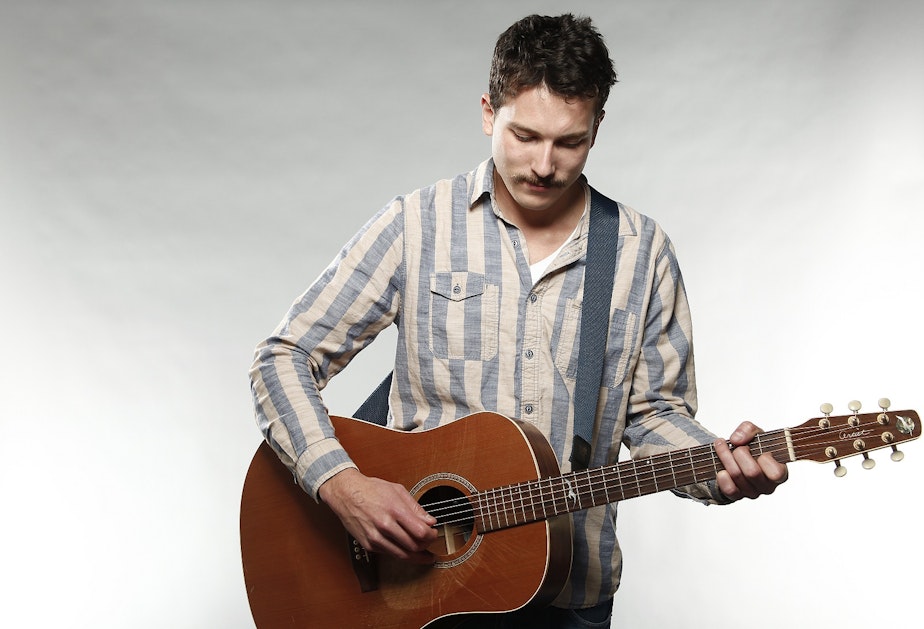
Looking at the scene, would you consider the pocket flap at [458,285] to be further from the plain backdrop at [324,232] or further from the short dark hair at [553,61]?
the plain backdrop at [324,232]

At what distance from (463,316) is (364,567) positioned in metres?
0.60

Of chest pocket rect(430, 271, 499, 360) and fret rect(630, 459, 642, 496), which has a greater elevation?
chest pocket rect(430, 271, 499, 360)

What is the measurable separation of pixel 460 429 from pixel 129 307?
239 cm

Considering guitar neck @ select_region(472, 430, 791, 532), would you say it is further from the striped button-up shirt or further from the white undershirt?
the white undershirt

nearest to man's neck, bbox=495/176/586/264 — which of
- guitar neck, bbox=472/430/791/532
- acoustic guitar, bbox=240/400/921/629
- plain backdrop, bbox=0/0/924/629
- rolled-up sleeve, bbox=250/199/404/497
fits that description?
rolled-up sleeve, bbox=250/199/404/497

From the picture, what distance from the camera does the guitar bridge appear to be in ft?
7.56

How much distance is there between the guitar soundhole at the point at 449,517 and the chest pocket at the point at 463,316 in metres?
0.30

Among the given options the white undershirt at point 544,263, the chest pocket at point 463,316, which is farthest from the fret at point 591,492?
the white undershirt at point 544,263

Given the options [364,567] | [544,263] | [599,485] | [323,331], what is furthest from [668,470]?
[323,331]

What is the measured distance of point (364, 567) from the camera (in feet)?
7.59

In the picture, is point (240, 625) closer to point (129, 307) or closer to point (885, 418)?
point (129, 307)

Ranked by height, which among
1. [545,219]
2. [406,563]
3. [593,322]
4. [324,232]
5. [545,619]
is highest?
[324,232]

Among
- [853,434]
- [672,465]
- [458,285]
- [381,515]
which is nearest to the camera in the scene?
[853,434]

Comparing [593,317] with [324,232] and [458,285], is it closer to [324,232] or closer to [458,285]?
[458,285]
